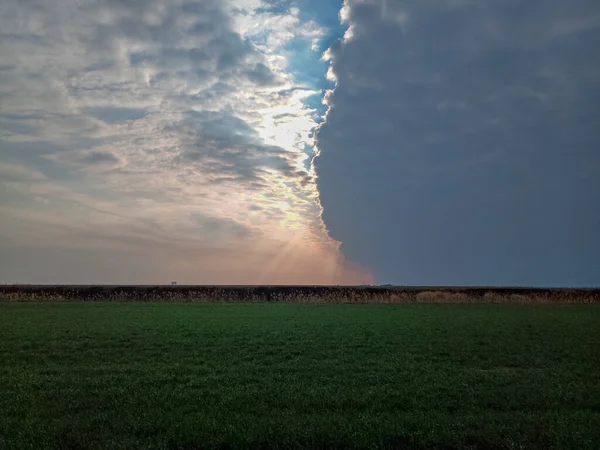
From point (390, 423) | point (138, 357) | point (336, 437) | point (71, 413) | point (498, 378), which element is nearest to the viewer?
point (336, 437)

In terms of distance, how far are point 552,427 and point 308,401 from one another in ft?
18.1

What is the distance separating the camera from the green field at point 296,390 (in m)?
9.41

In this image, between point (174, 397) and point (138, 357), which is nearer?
point (174, 397)

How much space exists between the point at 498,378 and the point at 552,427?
4.36 meters

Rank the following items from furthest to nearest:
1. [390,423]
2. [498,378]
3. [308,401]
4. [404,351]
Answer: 1. [404,351]
2. [498,378]
3. [308,401]
4. [390,423]

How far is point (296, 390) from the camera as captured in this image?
1255 centimetres

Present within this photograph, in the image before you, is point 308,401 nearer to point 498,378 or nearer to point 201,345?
point 498,378

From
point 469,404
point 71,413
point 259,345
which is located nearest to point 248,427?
point 71,413

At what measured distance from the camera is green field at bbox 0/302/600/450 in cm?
941

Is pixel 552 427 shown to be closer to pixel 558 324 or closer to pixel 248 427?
pixel 248 427

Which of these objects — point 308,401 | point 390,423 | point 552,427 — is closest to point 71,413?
point 308,401

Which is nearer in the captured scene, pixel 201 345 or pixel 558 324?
pixel 201 345

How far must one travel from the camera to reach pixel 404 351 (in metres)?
18.9

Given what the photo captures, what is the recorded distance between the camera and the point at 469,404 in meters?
11.6
